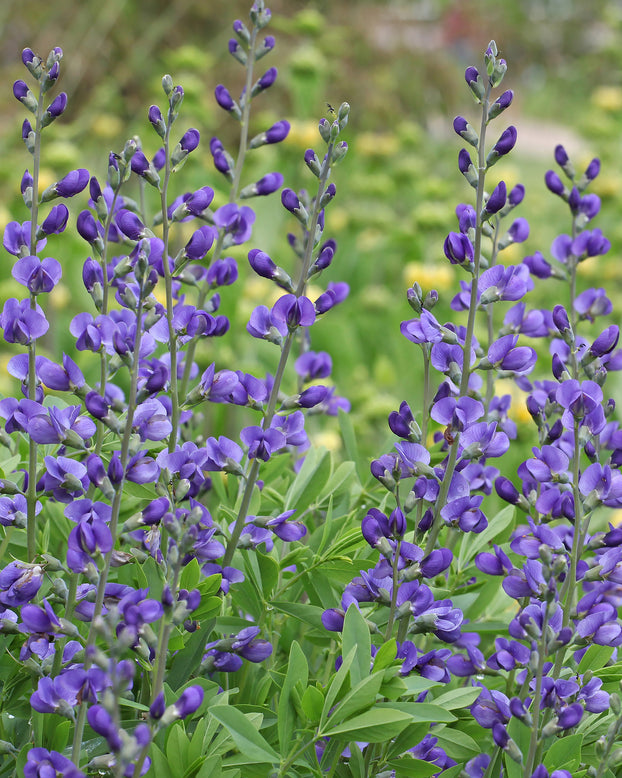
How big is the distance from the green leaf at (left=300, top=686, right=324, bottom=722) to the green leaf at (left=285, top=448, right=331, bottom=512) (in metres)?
0.38

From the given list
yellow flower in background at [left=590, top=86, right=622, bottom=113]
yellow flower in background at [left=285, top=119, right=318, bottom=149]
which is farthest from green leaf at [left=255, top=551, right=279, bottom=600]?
yellow flower in background at [left=590, top=86, right=622, bottom=113]

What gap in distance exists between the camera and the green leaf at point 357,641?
2.87 ft

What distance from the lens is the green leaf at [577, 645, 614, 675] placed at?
1052 mm

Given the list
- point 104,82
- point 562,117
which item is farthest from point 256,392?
point 562,117

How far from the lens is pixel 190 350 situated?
46.6 inches

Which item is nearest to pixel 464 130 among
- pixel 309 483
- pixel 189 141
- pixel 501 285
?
pixel 501 285

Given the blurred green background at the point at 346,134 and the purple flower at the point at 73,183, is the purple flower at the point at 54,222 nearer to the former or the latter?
the purple flower at the point at 73,183

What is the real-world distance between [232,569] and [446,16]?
800 cm

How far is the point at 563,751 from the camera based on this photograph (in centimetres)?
92

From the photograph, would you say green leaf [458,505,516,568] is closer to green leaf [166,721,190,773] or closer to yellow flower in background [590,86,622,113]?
green leaf [166,721,190,773]

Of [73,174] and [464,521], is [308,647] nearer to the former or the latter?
[464,521]

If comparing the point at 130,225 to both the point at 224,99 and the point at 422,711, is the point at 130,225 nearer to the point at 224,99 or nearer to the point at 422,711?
the point at 224,99

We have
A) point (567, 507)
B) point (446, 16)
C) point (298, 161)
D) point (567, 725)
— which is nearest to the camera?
point (567, 725)

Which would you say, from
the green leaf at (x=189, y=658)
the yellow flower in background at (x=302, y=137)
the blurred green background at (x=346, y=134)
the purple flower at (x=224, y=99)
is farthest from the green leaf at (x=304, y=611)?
the yellow flower in background at (x=302, y=137)
